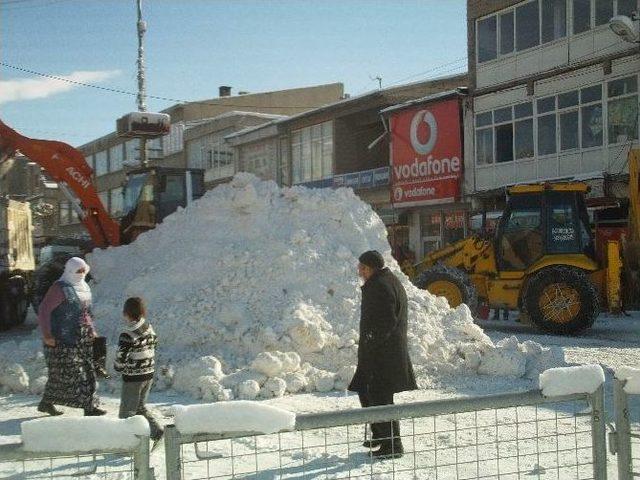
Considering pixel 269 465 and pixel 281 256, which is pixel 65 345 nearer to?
pixel 269 465

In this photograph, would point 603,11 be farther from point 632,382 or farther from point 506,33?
point 632,382

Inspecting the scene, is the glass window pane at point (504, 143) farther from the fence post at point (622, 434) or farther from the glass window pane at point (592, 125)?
the fence post at point (622, 434)

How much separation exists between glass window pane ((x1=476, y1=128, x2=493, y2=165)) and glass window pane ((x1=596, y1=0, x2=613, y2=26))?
4525 mm

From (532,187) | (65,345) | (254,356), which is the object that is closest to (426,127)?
(532,187)

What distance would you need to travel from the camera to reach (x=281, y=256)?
9.23 m

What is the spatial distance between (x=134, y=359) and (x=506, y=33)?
18.6 metres

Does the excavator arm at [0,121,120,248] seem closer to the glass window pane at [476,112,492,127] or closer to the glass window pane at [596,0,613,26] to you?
the glass window pane at [476,112,492,127]

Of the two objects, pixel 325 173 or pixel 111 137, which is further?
pixel 111 137

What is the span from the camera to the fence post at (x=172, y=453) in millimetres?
2553

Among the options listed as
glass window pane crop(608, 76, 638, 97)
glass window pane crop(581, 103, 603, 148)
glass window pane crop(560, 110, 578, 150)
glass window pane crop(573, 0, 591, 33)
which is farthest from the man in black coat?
glass window pane crop(573, 0, 591, 33)

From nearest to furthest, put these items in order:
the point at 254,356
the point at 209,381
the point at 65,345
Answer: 1. the point at 65,345
2. the point at 209,381
3. the point at 254,356

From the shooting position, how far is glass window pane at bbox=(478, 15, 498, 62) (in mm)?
21781

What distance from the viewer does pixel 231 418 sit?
261 cm

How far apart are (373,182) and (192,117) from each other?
1840cm
